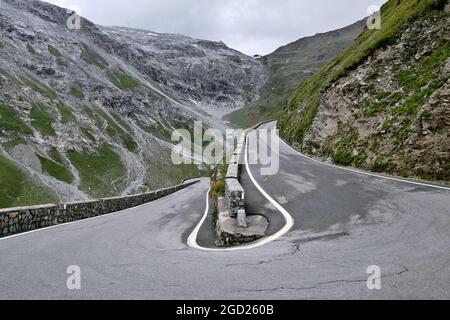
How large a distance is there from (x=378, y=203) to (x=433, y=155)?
843 cm

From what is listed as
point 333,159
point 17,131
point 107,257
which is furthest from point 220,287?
point 17,131

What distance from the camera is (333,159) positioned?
29047mm

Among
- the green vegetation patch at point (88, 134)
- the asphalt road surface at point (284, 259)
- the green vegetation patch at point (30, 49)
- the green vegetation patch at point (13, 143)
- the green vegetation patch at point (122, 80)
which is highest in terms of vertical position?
the green vegetation patch at point (30, 49)

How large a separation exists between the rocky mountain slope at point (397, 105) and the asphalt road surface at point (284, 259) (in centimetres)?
640

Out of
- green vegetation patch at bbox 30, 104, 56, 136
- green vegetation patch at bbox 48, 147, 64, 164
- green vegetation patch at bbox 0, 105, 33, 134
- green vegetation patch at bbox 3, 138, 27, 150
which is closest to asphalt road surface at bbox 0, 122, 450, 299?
green vegetation patch at bbox 3, 138, 27, 150

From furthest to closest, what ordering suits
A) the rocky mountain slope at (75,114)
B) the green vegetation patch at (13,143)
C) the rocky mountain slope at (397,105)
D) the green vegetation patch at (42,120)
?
the green vegetation patch at (42,120), the green vegetation patch at (13,143), the rocky mountain slope at (75,114), the rocky mountain slope at (397,105)

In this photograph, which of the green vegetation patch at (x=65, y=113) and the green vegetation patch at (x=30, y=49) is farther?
the green vegetation patch at (x=30, y=49)

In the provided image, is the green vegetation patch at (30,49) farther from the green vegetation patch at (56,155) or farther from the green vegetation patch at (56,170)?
the green vegetation patch at (56,170)

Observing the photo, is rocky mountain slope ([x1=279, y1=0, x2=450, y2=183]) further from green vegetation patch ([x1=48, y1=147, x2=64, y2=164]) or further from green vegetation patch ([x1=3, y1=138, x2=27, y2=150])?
green vegetation patch ([x1=3, y1=138, x2=27, y2=150])

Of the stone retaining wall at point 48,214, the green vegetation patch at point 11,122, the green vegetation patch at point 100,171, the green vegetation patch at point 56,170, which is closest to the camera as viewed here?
the stone retaining wall at point 48,214

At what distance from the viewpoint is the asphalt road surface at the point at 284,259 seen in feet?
19.5

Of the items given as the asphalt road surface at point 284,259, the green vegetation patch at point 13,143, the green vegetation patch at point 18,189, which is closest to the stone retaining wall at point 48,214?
the asphalt road surface at point 284,259

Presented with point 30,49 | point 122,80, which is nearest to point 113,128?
point 122,80

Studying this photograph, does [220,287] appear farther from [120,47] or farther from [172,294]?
[120,47]
